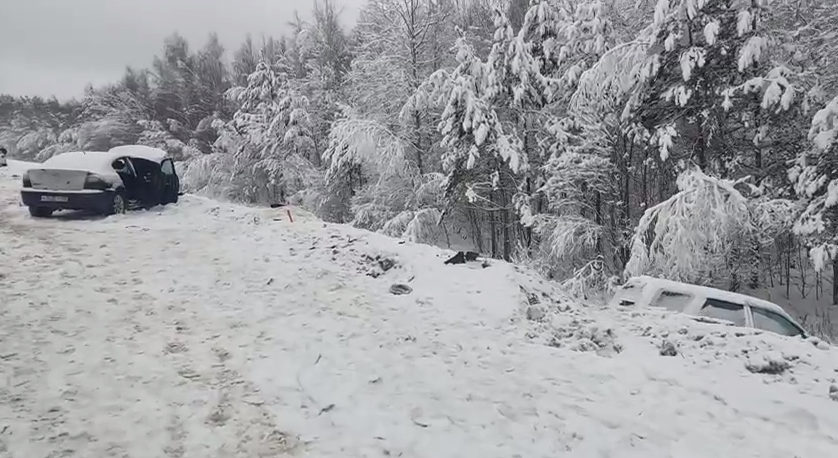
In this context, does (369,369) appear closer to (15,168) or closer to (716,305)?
(716,305)

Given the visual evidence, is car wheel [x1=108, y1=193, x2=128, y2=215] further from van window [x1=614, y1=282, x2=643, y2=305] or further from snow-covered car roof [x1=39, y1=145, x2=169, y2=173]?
Result: van window [x1=614, y1=282, x2=643, y2=305]

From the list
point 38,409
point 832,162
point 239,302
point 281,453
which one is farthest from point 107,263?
point 832,162

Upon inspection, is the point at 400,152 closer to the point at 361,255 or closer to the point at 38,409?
the point at 361,255

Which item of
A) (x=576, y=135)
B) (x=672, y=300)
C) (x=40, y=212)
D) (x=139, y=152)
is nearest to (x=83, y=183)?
(x=40, y=212)

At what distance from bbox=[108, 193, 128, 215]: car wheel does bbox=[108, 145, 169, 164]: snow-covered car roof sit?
100 cm

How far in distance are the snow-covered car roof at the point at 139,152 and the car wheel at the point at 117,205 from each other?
3.27ft

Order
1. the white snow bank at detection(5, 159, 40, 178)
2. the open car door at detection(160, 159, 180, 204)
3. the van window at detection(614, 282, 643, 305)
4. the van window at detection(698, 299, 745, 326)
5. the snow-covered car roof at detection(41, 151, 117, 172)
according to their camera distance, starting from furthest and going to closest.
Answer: the white snow bank at detection(5, 159, 40, 178)
the open car door at detection(160, 159, 180, 204)
the snow-covered car roof at detection(41, 151, 117, 172)
the van window at detection(614, 282, 643, 305)
the van window at detection(698, 299, 745, 326)

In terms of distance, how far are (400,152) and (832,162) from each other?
1257cm

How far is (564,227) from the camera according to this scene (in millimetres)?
15281

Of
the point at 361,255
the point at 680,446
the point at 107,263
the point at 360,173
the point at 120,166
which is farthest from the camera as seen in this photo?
the point at 360,173

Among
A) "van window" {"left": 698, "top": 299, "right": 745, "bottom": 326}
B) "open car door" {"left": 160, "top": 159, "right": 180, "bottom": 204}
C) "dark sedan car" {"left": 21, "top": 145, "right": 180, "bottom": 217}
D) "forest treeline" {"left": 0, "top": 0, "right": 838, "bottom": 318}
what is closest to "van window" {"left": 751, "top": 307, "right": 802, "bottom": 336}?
"van window" {"left": 698, "top": 299, "right": 745, "bottom": 326}

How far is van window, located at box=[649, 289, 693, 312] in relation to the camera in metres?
7.16

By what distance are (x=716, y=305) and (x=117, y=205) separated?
Result: 1137cm

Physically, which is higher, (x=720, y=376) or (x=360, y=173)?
(x=360, y=173)
